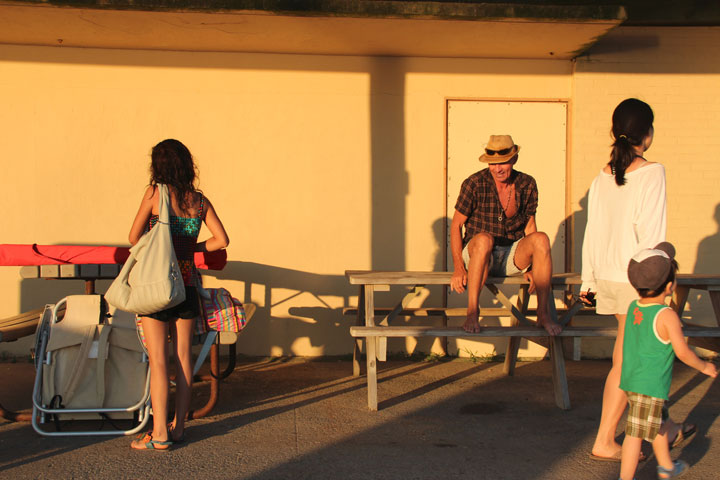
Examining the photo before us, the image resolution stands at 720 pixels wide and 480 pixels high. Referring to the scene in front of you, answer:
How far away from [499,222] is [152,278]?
275 cm

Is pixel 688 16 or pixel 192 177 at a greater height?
pixel 688 16

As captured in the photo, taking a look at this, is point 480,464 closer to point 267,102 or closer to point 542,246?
point 542,246

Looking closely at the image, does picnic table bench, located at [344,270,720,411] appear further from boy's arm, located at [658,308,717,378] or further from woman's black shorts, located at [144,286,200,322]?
boy's arm, located at [658,308,717,378]

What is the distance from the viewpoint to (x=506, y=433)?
15.6 feet

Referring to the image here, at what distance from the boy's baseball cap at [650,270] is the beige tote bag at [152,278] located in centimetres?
243

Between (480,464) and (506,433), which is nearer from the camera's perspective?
(480,464)

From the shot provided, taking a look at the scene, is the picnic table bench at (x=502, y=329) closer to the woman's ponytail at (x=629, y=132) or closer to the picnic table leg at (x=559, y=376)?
the picnic table leg at (x=559, y=376)

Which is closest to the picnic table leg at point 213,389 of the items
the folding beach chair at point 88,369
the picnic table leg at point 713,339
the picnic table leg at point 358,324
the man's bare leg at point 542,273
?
the folding beach chair at point 88,369

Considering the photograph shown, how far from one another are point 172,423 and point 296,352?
2645mm

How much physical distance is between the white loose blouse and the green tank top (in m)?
0.48

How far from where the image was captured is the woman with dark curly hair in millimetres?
4332

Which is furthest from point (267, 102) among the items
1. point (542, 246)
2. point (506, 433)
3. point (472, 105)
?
point (506, 433)

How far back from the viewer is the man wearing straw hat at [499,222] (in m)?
5.36

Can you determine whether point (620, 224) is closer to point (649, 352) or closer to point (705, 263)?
point (649, 352)
